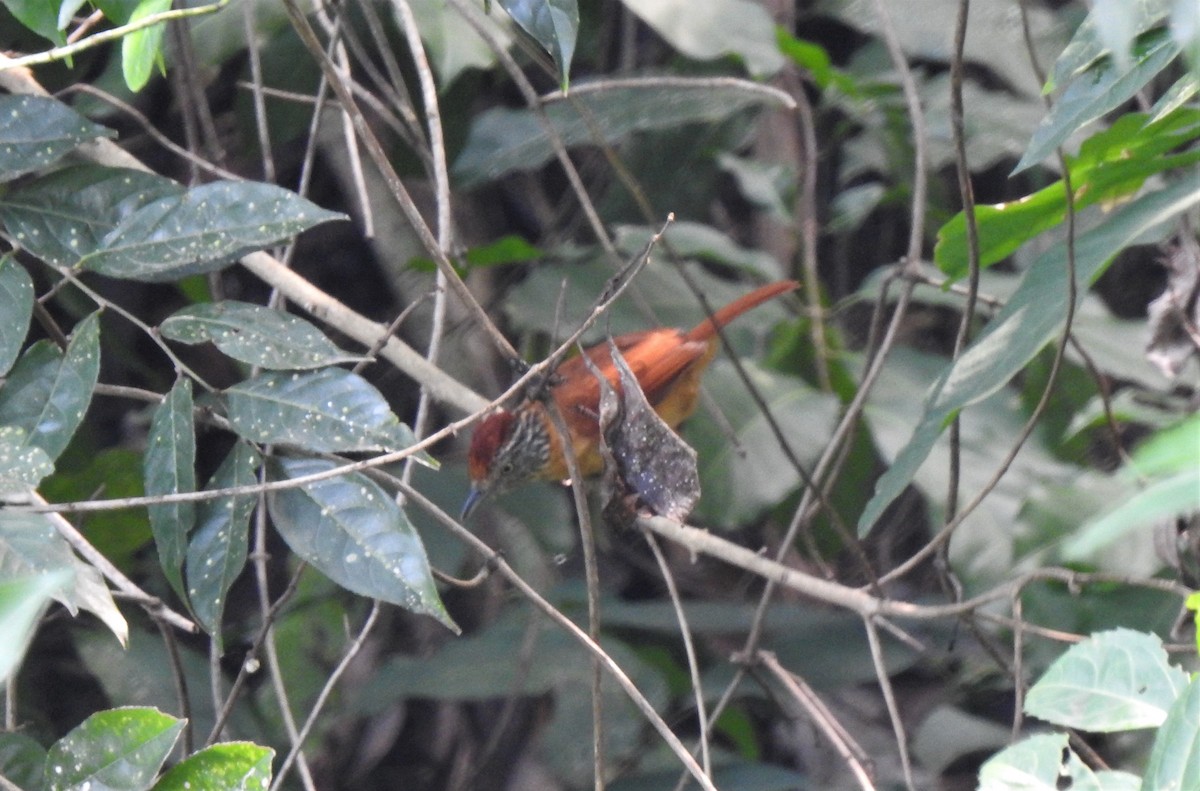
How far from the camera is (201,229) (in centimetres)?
154

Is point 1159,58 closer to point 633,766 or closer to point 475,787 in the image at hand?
point 633,766

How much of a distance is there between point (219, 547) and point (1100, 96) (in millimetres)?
1291

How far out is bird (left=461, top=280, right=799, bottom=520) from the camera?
315 centimetres

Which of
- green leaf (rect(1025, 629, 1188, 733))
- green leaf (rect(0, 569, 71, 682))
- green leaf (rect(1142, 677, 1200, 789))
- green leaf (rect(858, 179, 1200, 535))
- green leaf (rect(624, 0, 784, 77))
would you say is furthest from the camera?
green leaf (rect(624, 0, 784, 77))

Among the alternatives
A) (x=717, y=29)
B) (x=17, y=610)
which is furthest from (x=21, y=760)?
(x=717, y=29)

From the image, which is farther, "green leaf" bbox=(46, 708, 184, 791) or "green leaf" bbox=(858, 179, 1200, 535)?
"green leaf" bbox=(858, 179, 1200, 535)

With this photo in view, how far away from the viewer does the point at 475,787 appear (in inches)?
133

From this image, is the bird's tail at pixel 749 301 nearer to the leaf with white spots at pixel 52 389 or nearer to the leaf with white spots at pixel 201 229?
the leaf with white spots at pixel 201 229

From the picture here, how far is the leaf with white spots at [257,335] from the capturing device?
58.2 inches

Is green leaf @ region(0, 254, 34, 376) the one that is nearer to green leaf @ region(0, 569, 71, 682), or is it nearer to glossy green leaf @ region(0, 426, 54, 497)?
glossy green leaf @ region(0, 426, 54, 497)

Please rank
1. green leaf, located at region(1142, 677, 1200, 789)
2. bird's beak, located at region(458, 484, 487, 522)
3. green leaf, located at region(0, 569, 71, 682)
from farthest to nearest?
1. bird's beak, located at region(458, 484, 487, 522)
2. green leaf, located at region(1142, 677, 1200, 789)
3. green leaf, located at region(0, 569, 71, 682)

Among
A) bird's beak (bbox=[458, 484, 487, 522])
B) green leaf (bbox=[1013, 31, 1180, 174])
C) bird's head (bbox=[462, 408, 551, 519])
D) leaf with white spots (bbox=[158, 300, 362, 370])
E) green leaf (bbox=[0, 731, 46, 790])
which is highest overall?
green leaf (bbox=[1013, 31, 1180, 174])

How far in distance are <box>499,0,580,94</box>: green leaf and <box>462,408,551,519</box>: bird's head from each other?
1714 millimetres

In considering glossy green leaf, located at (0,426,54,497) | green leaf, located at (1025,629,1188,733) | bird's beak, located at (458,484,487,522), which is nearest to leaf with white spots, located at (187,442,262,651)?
glossy green leaf, located at (0,426,54,497)
